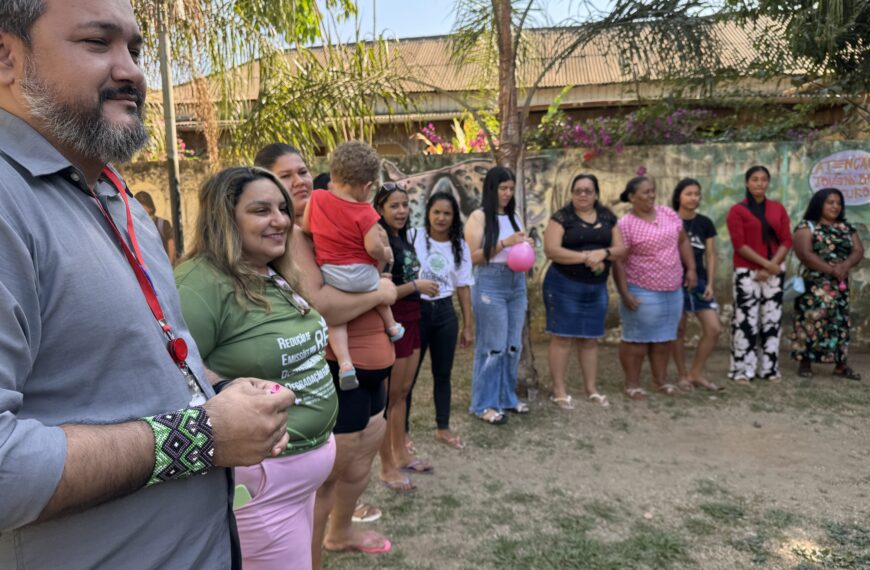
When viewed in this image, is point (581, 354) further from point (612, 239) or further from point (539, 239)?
point (539, 239)

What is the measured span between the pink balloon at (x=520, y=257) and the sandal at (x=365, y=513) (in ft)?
6.86

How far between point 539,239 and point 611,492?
152 inches

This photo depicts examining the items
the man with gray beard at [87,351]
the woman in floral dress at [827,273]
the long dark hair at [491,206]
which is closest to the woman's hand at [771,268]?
the woman in floral dress at [827,273]

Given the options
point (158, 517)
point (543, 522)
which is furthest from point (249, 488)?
point (543, 522)

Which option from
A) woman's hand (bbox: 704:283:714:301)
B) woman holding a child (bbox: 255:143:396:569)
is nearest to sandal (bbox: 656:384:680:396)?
woman's hand (bbox: 704:283:714:301)

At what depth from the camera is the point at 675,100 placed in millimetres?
7469

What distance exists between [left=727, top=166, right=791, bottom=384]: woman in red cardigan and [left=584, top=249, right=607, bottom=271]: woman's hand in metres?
1.65

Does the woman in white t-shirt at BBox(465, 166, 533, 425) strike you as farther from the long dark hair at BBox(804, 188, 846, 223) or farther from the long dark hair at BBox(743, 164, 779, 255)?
the long dark hair at BBox(804, 188, 846, 223)

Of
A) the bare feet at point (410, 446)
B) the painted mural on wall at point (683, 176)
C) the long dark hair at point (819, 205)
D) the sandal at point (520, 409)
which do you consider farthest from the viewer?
the painted mural on wall at point (683, 176)

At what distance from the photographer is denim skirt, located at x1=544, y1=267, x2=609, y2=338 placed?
5.21 m

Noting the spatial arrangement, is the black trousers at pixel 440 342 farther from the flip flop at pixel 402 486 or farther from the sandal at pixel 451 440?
the flip flop at pixel 402 486

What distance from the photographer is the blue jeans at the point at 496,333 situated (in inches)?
194

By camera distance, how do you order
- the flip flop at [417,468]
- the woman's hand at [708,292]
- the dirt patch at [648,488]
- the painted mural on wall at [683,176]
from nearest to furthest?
the dirt patch at [648,488] → the flip flop at [417,468] → the woman's hand at [708,292] → the painted mural on wall at [683,176]

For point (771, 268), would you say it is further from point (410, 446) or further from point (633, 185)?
point (410, 446)
